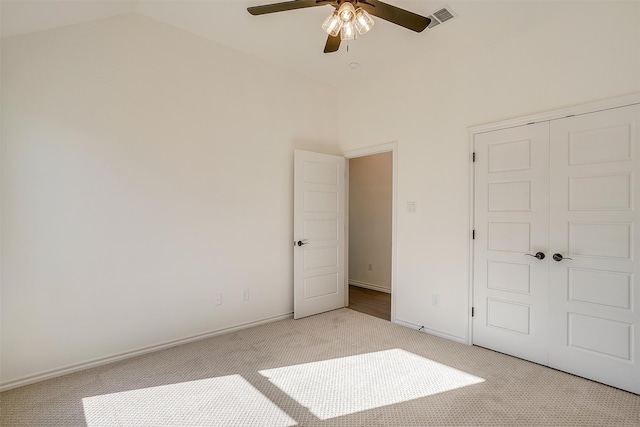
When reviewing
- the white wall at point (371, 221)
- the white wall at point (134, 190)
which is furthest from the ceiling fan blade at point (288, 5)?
the white wall at point (371, 221)

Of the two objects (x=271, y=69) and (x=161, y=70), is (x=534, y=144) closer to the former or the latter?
(x=271, y=69)

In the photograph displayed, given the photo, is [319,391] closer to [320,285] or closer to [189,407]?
[189,407]

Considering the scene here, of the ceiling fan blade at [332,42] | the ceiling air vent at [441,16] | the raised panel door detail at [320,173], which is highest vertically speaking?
the ceiling air vent at [441,16]

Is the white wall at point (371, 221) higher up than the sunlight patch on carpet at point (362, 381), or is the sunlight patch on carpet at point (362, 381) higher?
the white wall at point (371, 221)

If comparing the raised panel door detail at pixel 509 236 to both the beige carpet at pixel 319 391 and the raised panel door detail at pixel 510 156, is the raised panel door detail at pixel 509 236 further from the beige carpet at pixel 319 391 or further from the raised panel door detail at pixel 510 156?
the beige carpet at pixel 319 391

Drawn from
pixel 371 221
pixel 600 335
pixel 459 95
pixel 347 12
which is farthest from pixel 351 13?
pixel 371 221

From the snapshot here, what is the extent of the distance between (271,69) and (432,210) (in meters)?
2.50

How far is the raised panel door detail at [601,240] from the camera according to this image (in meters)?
2.34

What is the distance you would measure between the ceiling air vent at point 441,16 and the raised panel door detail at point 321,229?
2462mm

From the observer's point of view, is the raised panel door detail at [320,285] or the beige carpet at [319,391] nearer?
the beige carpet at [319,391]

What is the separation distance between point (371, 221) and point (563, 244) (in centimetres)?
327

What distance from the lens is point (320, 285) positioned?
4180mm

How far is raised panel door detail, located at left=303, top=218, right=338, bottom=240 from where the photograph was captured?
4055mm

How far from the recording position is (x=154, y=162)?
9.83ft
